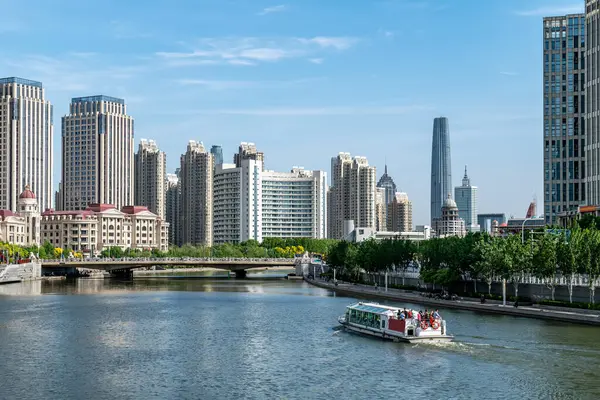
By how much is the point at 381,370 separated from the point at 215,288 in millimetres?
100160

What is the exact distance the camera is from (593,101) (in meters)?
134

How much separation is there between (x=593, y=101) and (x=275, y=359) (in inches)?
3519

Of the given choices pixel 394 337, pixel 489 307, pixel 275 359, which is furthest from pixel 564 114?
pixel 275 359

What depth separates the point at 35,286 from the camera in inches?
6216

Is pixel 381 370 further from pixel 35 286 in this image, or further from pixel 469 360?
pixel 35 286

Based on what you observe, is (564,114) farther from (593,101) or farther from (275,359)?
(275,359)

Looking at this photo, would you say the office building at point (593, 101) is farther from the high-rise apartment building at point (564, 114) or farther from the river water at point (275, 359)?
the river water at point (275, 359)

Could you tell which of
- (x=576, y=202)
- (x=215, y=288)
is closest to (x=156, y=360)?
(x=215, y=288)

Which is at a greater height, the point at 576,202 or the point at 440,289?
the point at 576,202

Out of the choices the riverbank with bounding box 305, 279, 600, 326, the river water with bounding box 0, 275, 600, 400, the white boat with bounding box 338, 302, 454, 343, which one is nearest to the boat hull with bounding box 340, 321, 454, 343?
the white boat with bounding box 338, 302, 454, 343

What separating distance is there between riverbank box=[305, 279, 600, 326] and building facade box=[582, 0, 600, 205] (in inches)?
1486

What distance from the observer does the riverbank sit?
78231 millimetres

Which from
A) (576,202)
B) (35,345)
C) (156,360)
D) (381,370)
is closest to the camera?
(381,370)

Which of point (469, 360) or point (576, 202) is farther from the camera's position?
point (576, 202)
